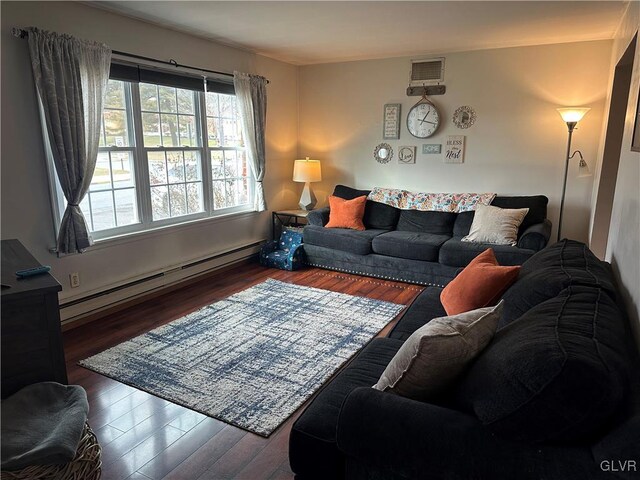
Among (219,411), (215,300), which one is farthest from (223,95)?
(219,411)

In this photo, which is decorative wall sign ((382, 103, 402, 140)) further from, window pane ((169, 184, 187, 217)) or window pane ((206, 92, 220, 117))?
window pane ((169, 184, 187, 217))

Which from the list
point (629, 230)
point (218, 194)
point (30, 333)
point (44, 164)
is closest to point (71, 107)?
point (44, 164)

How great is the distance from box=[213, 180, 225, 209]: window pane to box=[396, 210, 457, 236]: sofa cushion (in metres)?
2.00

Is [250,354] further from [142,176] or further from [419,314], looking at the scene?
[142,176]

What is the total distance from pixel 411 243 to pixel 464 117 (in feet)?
5.36

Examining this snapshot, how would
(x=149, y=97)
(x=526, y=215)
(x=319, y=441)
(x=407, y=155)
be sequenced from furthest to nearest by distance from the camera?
(x=407, y=155) < (x=526, y=215) < (x=149, y=97) < (x=319, y=441)

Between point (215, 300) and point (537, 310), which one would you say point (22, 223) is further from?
point (537, 310)

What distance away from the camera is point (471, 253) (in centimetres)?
389

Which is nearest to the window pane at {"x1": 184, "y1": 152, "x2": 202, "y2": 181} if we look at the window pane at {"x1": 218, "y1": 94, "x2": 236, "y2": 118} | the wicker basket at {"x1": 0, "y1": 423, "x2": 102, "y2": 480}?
the window pane at {"x1": 218, "y1": 94, "x2": 236, "y2": 118}

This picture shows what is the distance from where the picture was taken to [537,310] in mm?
1543

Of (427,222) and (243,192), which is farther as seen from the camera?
(243,192)

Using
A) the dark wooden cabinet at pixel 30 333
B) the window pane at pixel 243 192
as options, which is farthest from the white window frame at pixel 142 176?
the dark wooden cabinet at pixel 30 333

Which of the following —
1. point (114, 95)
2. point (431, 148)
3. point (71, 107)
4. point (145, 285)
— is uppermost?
point (114, 95)

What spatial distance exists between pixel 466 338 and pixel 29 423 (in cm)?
153
